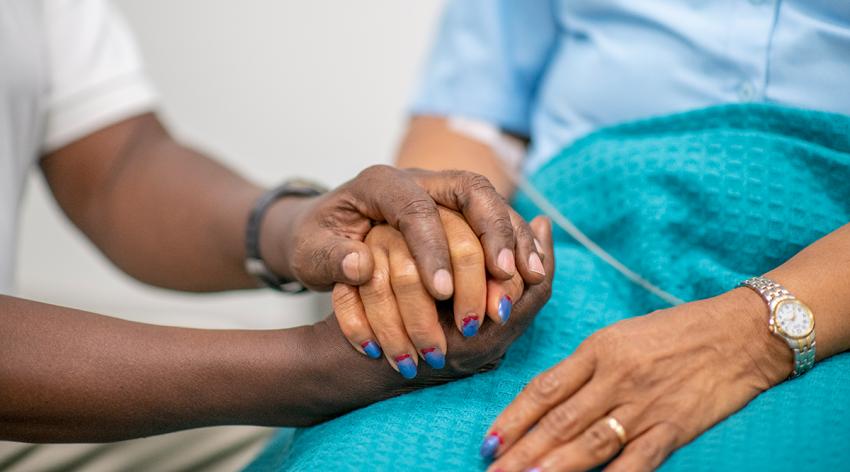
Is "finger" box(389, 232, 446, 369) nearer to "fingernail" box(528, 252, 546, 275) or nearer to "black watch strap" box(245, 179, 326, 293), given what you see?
"fingernail" box(528, 252, 546, 275)

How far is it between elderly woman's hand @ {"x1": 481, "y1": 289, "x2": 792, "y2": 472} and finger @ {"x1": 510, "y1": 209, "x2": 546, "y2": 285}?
7 centimetres

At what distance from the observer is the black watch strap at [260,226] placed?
32.8 inches

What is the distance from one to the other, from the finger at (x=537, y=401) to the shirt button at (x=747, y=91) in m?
0.32

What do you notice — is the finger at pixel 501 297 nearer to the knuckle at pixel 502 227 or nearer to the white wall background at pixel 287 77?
the knuckle at pixel 502 227

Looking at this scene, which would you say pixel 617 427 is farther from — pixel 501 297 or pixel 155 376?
pixel 155 376

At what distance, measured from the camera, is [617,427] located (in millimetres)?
524

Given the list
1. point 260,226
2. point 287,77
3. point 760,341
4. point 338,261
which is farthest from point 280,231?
point 287,77

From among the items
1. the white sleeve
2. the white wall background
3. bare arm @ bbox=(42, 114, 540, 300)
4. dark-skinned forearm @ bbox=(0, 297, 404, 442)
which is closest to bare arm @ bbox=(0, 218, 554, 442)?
dark-skinned forearm @ bbox=(0, 297, 404, 442)

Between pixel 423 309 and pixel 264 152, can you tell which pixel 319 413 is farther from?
pixel 264 152

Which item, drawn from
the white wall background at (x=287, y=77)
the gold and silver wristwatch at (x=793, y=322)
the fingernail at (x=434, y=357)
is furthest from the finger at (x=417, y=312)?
the white wall background at (x=287, y=77)

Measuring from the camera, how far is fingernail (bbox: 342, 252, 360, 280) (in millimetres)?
579

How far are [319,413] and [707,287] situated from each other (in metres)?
0.33

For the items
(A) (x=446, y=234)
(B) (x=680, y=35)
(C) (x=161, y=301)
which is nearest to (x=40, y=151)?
(A) (x=446, y=234)

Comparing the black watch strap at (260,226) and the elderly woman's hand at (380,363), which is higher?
the black watch strap at (260,226)
